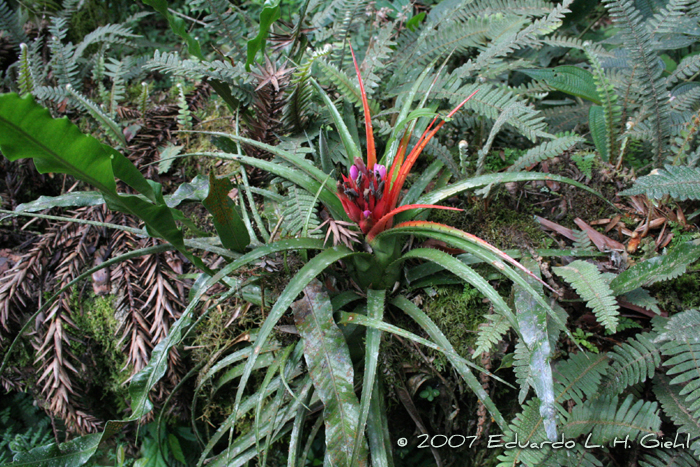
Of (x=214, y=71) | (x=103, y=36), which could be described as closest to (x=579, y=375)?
(x=214, y=71)

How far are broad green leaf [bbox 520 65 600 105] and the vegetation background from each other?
0.03 ft

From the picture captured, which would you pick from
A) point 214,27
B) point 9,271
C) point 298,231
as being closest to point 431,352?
point 298,231

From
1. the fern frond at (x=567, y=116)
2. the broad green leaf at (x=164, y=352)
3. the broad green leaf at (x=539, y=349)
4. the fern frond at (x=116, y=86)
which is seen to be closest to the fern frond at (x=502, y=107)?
the fern frond at (x=567, y=116)

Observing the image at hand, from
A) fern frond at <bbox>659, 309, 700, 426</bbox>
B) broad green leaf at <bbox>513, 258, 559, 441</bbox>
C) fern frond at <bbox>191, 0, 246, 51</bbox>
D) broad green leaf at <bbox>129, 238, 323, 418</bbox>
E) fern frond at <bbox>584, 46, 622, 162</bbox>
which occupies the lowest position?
broad green leaf at <bbox>129, 238, 323, 418</bbox>

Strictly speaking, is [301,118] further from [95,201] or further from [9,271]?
[9,271]

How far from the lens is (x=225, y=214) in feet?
4.98

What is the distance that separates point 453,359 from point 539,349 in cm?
27

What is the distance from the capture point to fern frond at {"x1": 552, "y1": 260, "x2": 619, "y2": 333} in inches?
54.2

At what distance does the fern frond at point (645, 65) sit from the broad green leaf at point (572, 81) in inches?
7.2

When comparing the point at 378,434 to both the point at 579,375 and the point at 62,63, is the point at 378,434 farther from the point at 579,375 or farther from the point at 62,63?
the point at 62,63

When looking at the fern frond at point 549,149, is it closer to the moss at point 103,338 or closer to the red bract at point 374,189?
the red bract at point 374,189

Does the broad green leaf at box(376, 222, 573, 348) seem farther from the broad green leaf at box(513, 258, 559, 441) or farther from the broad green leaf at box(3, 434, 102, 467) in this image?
the broad green leaf at box(3, 434, 102, 467)

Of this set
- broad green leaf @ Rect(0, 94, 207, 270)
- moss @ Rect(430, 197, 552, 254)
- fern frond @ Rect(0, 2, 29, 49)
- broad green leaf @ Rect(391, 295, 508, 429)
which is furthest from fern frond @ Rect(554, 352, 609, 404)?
fern frond @ Rect(0, 2, 29, 49)

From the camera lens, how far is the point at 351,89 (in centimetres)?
187
